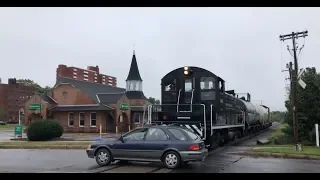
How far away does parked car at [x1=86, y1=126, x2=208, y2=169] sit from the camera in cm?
1248

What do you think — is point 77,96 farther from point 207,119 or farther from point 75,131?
point 207,119

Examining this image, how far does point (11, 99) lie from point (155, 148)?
10430 cm

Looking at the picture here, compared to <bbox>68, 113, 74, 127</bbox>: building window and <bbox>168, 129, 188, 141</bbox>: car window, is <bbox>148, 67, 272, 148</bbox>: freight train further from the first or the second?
<bbox>68, 113, 74, 127</bbox>: building window

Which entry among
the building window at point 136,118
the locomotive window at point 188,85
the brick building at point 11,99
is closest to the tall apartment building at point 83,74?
the building window at point 136,118

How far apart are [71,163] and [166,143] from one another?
4.14 metres

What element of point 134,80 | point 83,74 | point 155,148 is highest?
point 83,74

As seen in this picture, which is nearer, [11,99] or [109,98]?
[109,98]

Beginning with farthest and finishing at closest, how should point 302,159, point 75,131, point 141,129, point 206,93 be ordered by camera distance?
point 75,131, point 206,93, point 302,159, point 141,129

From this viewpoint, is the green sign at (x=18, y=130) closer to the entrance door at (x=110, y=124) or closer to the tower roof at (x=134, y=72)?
the entrance door at (x=110, y=124)

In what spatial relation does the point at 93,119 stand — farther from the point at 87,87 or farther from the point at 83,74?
the point at 83,74

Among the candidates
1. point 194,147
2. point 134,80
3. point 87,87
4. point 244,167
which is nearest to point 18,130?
point 87,87

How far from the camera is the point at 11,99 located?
353ft
